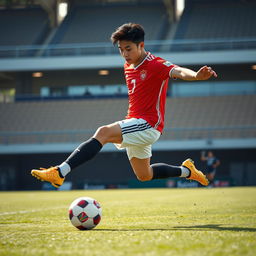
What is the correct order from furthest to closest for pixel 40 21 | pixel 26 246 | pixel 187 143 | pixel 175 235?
pixel 40 21 < pixel 187 143 < pixel 175 235 < pixel 26 246

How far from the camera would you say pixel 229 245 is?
136 inches

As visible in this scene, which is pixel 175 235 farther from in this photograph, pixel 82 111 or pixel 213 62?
pixel 82 111

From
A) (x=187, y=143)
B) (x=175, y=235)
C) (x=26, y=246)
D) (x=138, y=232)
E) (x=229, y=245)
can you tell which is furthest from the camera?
(x=187, y=143)

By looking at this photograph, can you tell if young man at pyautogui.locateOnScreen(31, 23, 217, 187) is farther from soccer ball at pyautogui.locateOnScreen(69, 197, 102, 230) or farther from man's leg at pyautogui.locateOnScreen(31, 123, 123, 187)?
soccer ball at pyautogui.locateOnScreen(69, 197, 102, 230)

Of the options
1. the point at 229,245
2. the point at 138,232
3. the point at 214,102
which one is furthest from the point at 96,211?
the point at 214,102

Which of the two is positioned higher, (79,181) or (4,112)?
(4,112)

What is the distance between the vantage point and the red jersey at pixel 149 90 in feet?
19.2

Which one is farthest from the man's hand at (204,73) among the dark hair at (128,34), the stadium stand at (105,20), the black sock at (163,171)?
the stadium stand at (105,20)

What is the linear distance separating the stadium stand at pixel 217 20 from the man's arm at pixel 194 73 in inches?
943

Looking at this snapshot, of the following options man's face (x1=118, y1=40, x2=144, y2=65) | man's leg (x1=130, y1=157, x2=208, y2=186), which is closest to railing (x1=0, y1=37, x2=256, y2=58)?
man's leg (x1=130, y1=157, x2=208, y2=186)

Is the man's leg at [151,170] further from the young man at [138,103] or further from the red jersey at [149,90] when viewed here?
the red jersey at [149,90]

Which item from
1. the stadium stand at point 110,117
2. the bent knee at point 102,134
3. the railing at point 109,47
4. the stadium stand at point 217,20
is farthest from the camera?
the stadium stand at point 217,20

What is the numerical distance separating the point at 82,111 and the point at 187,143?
22.4ft

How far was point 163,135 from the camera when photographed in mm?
28266
